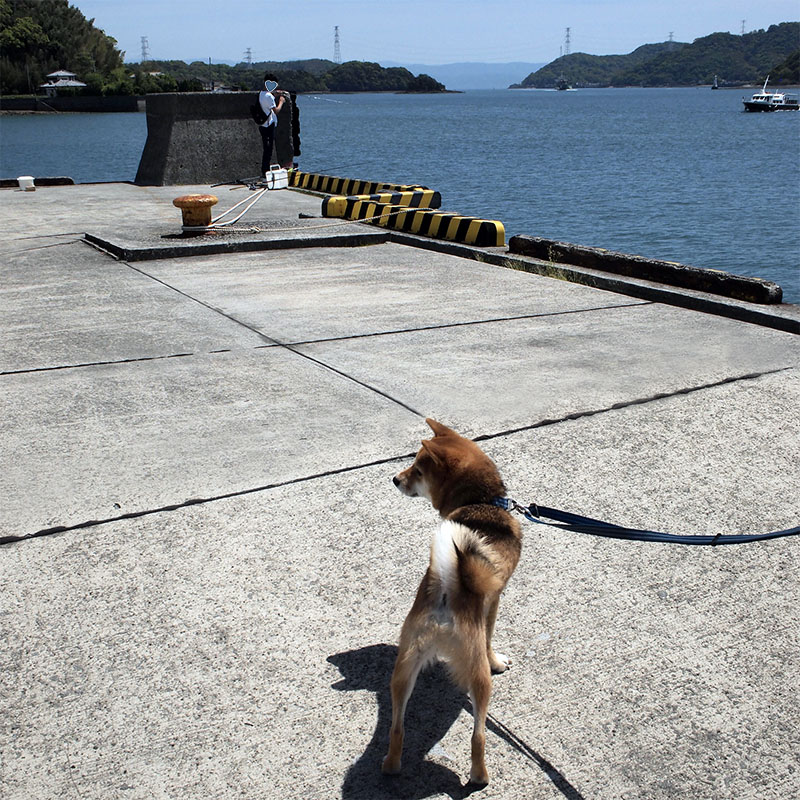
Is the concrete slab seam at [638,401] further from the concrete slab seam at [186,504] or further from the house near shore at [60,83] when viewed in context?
the house near shore at [60,83]

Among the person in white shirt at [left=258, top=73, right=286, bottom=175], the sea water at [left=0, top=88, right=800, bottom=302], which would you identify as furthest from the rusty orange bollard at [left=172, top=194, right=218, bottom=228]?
the sea water at [left=0, top=88, right=800, bottom=302]

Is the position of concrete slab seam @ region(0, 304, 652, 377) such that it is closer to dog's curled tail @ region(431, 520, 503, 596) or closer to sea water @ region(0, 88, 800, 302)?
dog's curled tail @ region(431, 520, 503, 596)

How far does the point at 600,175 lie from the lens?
41.4 meters

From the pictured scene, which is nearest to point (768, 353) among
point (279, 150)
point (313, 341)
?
point (313, 341)

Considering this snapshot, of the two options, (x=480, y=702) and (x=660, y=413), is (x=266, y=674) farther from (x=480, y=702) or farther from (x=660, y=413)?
(x=660, y=413)

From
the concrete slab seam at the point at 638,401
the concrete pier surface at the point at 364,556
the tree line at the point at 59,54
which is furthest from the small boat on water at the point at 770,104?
the concrete slab seam at the point at 638,401

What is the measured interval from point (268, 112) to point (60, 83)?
133 m

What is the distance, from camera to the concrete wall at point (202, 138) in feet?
63.2

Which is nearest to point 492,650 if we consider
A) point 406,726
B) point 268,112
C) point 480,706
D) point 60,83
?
point 406,726

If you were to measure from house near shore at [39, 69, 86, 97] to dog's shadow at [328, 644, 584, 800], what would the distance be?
143227 millimetres

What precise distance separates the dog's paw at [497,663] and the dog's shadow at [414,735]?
14 cm

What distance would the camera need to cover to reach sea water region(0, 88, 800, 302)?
24.2m

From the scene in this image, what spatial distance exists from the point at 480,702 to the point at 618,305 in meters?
6.32

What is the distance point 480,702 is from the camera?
2455 millimetres
